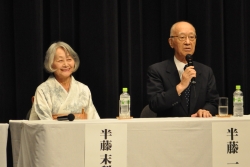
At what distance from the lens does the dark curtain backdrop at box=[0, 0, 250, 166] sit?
421cm

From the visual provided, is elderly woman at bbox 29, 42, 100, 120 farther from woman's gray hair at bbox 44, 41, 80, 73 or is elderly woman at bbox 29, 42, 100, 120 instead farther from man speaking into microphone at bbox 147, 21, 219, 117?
man speaking into microphone at bbox 147, 21, 219, 117

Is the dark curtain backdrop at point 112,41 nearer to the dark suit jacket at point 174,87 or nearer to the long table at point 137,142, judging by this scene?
the dark suit jacket at point 174,87

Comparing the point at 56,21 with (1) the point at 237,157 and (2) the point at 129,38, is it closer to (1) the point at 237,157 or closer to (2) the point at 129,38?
(2) the point at 129,38

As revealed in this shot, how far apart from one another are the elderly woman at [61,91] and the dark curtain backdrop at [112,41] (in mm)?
378

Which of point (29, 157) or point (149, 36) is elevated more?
point (149, 36)

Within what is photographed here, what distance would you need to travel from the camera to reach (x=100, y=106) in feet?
14.5

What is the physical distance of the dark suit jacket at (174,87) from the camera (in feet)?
12.0

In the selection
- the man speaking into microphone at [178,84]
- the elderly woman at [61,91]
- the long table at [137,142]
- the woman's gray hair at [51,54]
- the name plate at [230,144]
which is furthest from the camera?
the woman's gray hair at [51,54]

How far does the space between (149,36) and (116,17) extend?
42 cm

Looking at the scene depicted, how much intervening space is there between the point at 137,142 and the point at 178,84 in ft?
2.52

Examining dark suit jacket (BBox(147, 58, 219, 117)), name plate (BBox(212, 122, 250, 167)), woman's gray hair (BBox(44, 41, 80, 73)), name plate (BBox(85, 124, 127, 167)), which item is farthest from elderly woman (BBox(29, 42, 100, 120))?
name plate (BBox(212, 122, 250, 167))

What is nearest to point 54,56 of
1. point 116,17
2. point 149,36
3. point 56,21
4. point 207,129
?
point 56,21

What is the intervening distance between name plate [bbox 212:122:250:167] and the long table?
0.10 feet

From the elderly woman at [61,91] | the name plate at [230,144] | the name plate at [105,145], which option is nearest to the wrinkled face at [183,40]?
the elderly woman at [61,91]
